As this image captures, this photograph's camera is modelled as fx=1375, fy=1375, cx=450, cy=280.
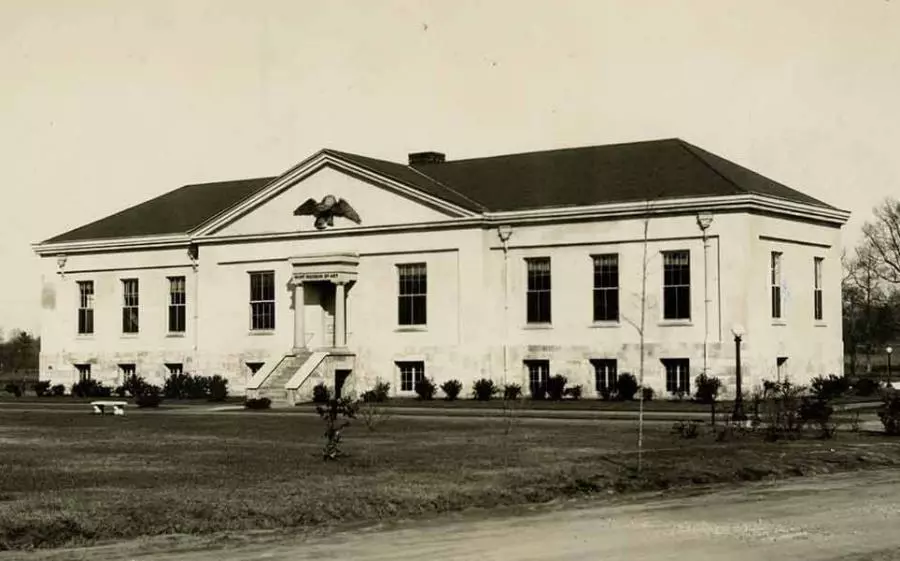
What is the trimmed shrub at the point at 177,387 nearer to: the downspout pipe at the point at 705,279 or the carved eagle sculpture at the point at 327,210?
the carved eagle sculpture at the point at 327,210

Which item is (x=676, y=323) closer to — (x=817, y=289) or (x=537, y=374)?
(x=537, y=374)

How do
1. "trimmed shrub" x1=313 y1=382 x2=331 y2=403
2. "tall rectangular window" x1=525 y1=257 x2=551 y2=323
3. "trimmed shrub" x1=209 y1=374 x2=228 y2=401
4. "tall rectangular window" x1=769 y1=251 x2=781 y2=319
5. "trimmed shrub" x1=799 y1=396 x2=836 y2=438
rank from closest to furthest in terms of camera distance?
"trimmed shrub" x1=799 y1=396 x2=836 y2=438 < "tall rectangular window" x1=769 y1=251 x2=781 y2=319 < "trimmed shrub" x1=313 y1=382 x2=331 y2=403 < "tall rectangular window" x1=525 y1=257 x2=551 y2=323 < "trimmed shrub" x1=209 y1=374 x2=228 y2=401

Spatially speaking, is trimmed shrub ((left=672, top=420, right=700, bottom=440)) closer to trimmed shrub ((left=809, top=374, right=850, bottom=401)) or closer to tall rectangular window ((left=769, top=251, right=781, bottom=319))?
trimmed shrub ((left=809, top=374, right=850, bottom=401))

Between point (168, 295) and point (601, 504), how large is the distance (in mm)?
47780

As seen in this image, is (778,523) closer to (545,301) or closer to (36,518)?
(36,518)

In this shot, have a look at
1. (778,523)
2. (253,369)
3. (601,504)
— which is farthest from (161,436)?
(253,369)

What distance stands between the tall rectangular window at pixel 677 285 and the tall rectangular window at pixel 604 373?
2936 mm

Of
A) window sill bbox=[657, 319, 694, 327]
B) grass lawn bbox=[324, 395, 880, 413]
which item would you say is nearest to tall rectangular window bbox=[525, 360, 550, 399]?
grass lawn bbox=[324, 395, 880, 413]

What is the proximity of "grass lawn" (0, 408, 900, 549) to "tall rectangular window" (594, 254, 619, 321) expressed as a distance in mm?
17961

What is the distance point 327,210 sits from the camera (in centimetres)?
5653

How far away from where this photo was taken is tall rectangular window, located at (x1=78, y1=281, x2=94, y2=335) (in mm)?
66062

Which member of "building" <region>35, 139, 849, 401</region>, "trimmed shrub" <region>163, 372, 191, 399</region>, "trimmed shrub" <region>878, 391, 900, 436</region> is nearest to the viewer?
"trimmed shrub" <region>878, 391, 900, 436</region>

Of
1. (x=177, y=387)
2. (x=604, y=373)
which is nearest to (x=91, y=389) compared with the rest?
(x=177, y=387)

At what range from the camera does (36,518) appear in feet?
50.3
